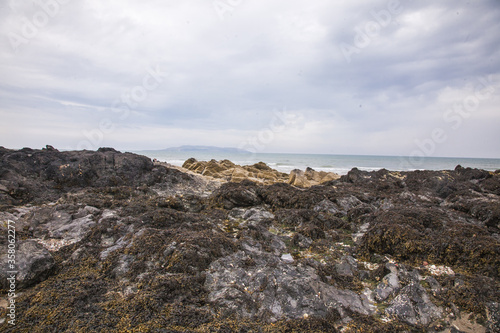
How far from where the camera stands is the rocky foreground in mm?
3143

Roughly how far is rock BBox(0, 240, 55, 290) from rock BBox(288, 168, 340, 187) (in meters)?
11.6

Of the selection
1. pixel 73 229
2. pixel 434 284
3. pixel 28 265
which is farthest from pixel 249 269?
pixel 73 229

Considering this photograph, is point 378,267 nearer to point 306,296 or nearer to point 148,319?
point 306,296

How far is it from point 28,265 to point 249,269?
334cm

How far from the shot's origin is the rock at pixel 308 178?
14.3m

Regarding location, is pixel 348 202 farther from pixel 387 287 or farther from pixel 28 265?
pixel 28 265

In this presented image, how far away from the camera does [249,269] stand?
409cm

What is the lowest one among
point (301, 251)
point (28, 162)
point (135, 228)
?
point (301, 251)

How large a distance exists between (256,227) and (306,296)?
100 inches

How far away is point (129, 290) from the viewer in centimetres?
358

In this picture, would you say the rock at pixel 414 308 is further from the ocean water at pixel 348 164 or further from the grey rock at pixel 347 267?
the ocean water at pixel 348 164

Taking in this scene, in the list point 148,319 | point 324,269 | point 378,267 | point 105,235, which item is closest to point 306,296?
point 324,269

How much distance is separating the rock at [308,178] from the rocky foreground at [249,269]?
6.42 meters

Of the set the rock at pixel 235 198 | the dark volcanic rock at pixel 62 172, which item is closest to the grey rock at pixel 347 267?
the rock at pixel 235 198
